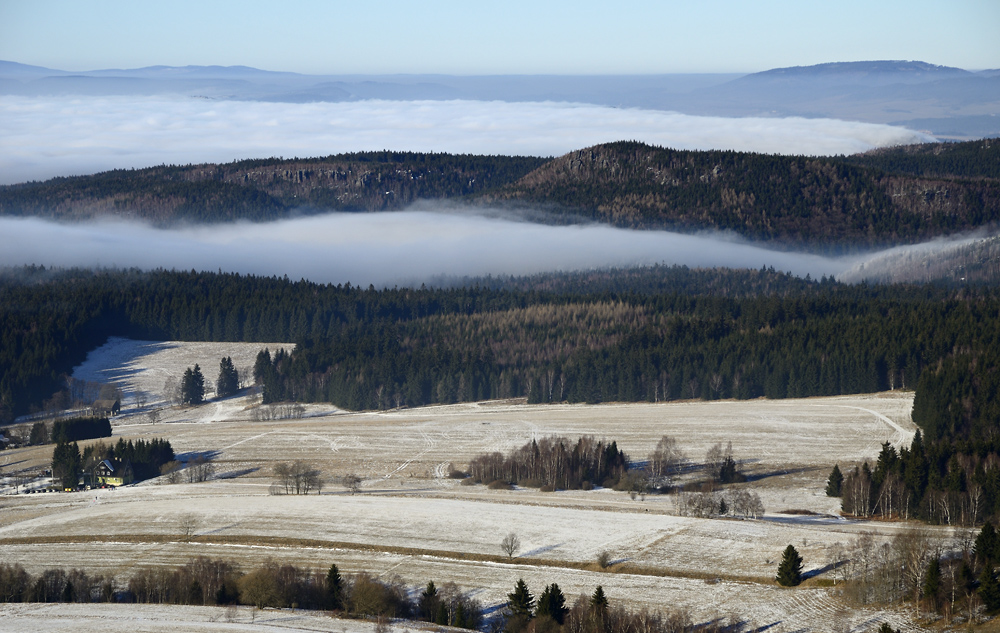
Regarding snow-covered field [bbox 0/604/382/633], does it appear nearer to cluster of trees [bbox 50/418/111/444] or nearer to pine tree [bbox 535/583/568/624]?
pine tree [bbox 535/583/568/624]

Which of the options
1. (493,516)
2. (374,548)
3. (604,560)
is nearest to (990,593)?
(604,560)

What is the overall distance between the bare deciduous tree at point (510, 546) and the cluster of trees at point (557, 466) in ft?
90.4

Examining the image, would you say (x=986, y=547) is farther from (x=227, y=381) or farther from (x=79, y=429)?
(x=227, y=381)

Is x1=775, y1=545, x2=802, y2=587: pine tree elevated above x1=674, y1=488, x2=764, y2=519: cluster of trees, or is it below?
above

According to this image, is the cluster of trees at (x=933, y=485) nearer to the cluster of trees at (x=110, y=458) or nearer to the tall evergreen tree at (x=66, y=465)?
the cluster of trees at (x=110, y=458)

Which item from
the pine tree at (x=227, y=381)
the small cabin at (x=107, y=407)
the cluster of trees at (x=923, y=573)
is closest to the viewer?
the cluster of trees at (x=923, y=573)

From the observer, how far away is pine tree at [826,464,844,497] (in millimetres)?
109125

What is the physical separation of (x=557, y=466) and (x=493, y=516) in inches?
852

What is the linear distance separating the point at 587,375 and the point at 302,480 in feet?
219

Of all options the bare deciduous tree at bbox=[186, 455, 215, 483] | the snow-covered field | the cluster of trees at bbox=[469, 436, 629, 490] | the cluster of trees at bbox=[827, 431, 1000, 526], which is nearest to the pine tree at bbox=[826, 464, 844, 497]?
the cluster of trees at bbox=[827, 431, 1000, 526]

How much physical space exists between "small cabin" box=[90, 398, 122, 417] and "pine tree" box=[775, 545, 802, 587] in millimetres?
125108

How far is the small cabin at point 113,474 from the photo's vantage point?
415ft

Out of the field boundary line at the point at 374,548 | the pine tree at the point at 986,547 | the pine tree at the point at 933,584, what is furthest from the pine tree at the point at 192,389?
the pine tree at the point at 933,584

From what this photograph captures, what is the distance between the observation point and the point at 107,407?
184250 mm
